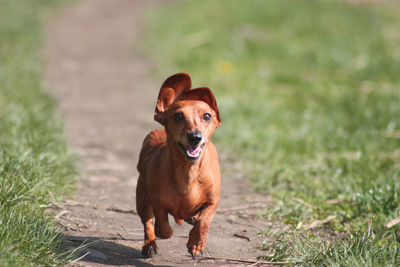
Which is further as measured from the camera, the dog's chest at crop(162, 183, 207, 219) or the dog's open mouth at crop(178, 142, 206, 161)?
the dog's chest at crop(162, 183, 207, 219)

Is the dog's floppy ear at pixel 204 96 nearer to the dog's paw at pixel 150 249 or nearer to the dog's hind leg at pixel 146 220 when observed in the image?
the dog's hind leg at pixel 146 220

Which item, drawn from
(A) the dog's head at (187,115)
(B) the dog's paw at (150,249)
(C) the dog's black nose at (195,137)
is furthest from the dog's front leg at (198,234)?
(C) the dog's black nose at (195,137)

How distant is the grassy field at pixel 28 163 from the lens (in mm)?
3162

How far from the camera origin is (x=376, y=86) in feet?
27.8

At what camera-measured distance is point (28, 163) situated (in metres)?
4.41

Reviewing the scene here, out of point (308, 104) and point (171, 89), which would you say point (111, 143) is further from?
point (171, 89)

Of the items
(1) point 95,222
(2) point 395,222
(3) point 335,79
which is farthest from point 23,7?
(2) point 395,222

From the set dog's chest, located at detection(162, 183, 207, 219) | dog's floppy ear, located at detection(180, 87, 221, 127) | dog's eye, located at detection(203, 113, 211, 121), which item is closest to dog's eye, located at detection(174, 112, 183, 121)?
dog's eye, located at detection(203, 113, 211, 121)

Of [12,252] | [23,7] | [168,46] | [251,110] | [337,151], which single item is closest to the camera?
[12,252]

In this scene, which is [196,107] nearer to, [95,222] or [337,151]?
[95,222]

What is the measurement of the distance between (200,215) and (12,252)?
3.41 ft

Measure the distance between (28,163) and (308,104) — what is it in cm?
457

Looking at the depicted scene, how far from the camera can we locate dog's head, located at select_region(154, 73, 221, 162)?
3.09m

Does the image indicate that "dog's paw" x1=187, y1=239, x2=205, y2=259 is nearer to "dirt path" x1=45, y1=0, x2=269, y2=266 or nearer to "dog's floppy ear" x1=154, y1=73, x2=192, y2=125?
"dirt path" x1=45, y1=0, x2=269, y2=266
